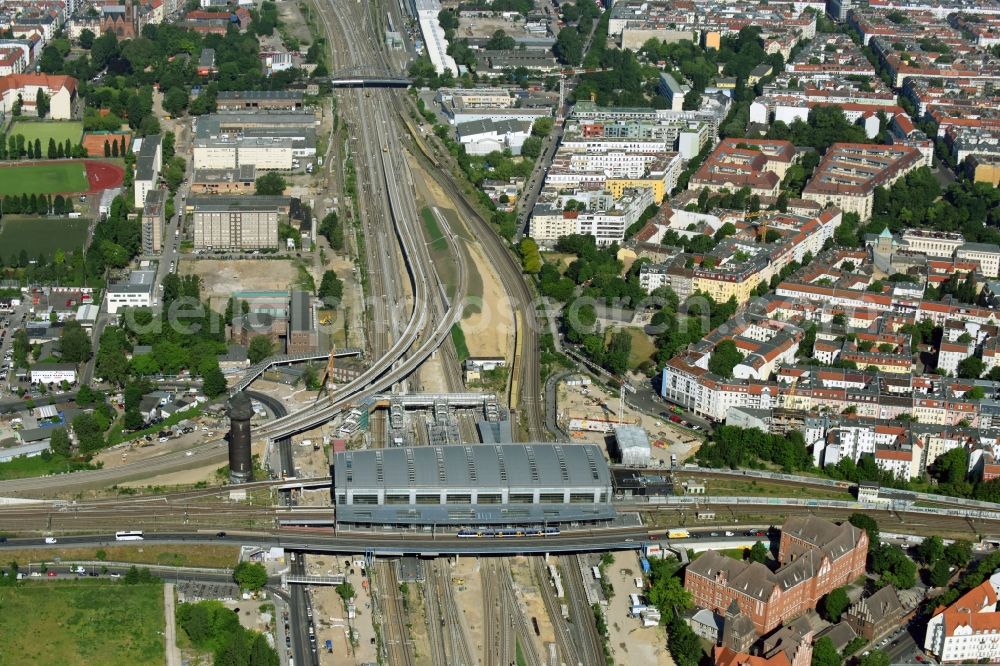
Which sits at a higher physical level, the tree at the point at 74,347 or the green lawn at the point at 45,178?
the green lawn at the point at 45,178

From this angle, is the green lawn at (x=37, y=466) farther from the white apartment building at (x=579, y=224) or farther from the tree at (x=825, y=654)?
the white apartment building at (x=579, y=224)

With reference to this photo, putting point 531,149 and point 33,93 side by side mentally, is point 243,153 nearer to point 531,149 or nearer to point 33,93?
point 531,149

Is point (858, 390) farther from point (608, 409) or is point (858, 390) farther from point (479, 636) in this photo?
point (479, 636)

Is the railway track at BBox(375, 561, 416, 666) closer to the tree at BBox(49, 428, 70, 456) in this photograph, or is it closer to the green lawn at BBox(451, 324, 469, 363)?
the tree at BBox(49, 428, 70, 456)

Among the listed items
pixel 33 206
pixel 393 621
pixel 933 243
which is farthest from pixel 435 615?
pixel 33 206

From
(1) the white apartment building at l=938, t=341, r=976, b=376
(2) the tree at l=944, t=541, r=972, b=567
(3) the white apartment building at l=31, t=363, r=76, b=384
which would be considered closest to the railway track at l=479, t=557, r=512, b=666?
(2) the tree at l=944, t=541, r=972, b=567

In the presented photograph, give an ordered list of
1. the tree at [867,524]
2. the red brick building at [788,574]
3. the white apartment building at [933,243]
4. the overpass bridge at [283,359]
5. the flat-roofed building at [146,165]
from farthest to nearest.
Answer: the flat-roofed building at [146,165] < the white apartment building at [933,243] < the overpass bridge at [283,359] < the tree at [867,524] < the red brick building at [788,574]

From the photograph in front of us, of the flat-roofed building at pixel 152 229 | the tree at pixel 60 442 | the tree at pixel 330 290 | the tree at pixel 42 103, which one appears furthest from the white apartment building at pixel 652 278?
the tree at pixel 42 103
